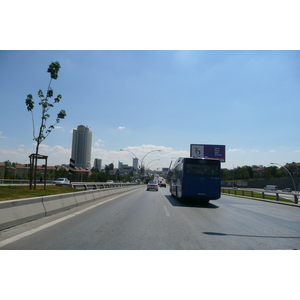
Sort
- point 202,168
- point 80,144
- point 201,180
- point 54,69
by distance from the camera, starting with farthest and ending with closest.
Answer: point 80,144 → point 54,69 → point 202,168 → point 201,180

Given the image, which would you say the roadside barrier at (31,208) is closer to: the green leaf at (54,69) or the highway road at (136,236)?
the highway road at (136,236)

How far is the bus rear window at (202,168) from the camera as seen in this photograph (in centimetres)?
1650

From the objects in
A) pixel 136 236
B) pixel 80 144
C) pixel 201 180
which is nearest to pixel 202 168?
pixel 201 180

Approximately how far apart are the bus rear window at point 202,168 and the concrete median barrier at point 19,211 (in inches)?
382

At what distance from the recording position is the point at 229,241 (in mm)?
6414

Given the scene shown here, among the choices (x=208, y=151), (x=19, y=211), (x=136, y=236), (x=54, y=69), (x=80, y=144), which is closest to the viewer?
(x=136, y=236)

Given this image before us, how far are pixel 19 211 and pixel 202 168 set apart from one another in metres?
11.4

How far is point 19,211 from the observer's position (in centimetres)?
761

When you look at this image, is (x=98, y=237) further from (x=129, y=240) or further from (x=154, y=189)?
(x=154, y=189)

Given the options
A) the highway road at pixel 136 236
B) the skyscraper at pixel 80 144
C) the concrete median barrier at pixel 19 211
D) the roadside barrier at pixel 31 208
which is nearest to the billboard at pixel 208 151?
the roadside barrier at pixel 31 208

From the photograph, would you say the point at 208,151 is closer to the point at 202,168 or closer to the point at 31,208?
the point at 202,168

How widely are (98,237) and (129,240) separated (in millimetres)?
805
